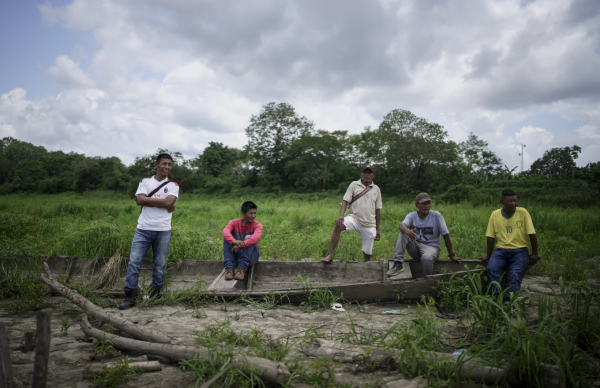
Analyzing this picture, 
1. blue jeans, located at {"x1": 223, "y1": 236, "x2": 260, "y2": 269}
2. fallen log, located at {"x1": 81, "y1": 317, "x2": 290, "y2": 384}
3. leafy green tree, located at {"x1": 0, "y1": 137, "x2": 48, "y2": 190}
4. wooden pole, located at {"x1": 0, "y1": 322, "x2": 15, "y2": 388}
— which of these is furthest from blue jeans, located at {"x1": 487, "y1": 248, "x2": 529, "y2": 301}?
leafy green tree, located at {"x1": 0, "y1": 137, "x2": 48, "y2": 190}

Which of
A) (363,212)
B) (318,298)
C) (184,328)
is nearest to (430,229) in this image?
(363,212)

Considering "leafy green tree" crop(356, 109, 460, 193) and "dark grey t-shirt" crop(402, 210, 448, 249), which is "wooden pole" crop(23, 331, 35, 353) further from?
"leafy green tree" crop(356, 109, 460, 193)

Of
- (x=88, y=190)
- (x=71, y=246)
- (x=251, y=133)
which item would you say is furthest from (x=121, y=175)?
(x=71, y=246)

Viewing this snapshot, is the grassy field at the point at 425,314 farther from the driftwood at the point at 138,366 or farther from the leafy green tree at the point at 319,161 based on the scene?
the leafy green tree at the point at 319,161

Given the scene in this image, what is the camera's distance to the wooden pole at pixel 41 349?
1944 millimetres

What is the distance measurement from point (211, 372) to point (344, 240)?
536 cm

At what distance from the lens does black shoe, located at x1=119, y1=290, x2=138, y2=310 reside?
4.15 metres

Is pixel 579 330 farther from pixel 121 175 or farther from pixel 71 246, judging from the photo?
pixel 121 175

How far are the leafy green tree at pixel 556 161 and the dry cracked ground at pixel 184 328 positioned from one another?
29798 millimetres

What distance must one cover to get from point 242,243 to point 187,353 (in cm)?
217

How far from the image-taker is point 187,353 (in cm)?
275

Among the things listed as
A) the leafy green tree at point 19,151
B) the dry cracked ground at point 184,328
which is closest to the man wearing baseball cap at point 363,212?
the dry cracked ground at point 184,328

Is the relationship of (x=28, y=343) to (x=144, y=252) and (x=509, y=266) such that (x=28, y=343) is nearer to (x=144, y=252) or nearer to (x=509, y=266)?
(x=144, y=252)

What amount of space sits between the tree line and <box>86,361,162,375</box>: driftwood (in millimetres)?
22674
